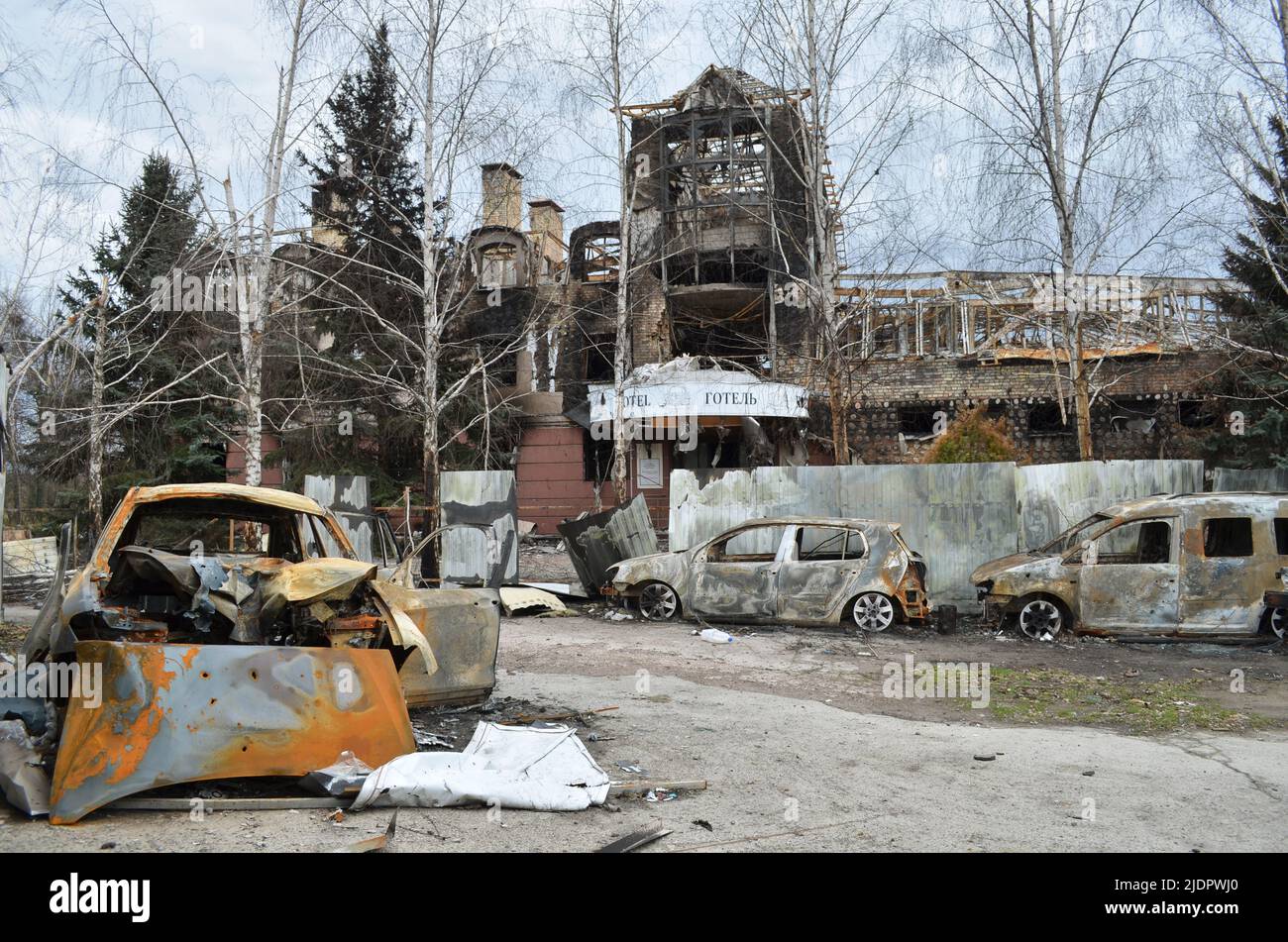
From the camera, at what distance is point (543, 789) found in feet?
15.6

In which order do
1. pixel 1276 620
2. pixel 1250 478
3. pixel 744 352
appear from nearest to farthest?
pixel 1276 620, pixel 1250 478, pixel 744 352

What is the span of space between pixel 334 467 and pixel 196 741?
20200 millimetres

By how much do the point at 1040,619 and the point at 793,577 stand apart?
10.2 ft

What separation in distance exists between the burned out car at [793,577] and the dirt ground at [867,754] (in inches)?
26.0

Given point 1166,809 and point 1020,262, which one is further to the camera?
point 1020,262

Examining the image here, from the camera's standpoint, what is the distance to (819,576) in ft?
38.7

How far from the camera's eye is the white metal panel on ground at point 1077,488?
13.5m

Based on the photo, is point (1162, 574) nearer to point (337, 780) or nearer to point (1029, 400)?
point (337, 780)

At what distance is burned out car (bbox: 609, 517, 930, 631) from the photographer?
11.7 meters

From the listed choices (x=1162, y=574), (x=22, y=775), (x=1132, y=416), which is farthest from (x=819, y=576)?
(x=1132, y=416)

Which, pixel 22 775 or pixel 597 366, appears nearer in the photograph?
pixel 22 775

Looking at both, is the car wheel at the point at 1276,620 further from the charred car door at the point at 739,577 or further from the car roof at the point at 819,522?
the charred car door at the point at 739,577
